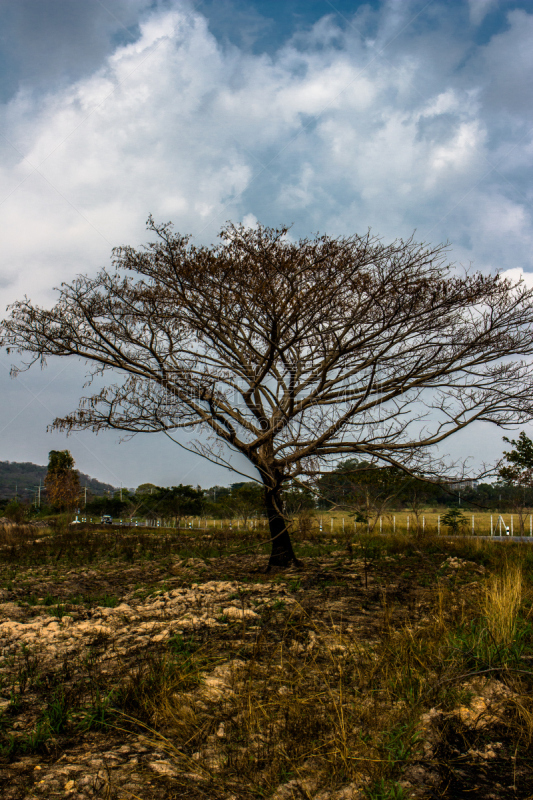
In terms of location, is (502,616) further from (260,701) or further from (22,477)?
(22,477)

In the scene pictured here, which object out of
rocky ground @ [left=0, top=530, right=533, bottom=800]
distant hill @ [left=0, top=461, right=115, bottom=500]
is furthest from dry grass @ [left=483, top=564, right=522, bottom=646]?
distant hill @ [left=0, top=461, right=115, bottom=500]

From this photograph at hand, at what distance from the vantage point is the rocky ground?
225 cm

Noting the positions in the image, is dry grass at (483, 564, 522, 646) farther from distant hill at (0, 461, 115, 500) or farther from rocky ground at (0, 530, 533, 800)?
distant hill at (0, 461, 115, 500)

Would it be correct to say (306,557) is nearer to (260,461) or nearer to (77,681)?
(260,461)

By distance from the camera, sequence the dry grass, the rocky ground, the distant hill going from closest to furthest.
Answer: the rocky ground, the dry grass, the distant hill

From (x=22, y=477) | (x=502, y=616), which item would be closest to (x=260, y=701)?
(x=502, y=616)

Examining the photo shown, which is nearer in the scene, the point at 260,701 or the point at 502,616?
the point at 260,701

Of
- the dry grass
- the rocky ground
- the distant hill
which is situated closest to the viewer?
the rocky ground

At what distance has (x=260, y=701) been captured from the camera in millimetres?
2908

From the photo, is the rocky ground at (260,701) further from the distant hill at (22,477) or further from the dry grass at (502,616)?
the distant hill at (22,477)

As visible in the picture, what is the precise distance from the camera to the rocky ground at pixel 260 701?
2.25 m

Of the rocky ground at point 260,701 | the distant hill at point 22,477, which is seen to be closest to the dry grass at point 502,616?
the rocky ground at point 260,701

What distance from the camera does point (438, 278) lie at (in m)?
6.88

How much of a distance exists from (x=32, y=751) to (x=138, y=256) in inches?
256
